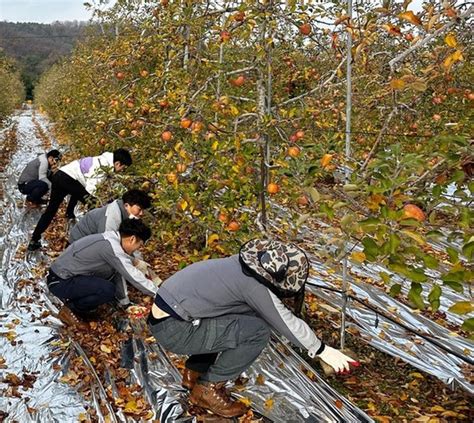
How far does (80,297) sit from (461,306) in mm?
2369

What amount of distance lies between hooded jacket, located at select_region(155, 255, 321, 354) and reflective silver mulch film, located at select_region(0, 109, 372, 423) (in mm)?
463

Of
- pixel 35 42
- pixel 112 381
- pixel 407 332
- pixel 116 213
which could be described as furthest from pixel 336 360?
pixel 35 42

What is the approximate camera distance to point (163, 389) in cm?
269

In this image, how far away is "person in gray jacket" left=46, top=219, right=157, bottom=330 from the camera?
3.01 metres

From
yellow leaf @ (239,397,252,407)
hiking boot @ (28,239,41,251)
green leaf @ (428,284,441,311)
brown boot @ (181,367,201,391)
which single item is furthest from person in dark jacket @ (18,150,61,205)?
green leaf @ (428,284,441,311)

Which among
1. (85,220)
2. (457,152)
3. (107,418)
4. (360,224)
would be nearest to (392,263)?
(360,224)

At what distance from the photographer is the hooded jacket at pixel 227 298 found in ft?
7.33

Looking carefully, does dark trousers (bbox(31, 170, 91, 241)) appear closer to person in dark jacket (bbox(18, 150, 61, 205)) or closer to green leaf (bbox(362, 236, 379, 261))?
person in dark jacket (bbox(18, 150, 61, 205))

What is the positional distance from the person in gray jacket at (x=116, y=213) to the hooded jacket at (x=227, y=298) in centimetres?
118

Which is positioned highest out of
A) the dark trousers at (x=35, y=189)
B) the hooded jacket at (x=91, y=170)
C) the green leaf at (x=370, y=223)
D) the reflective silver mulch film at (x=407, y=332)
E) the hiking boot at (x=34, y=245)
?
the green leaf at (x=370, y=223)

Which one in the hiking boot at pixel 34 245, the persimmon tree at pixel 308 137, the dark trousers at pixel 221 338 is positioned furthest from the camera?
the hiking boot at pixel 34 245

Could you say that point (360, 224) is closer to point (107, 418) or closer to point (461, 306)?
point (461, 306)

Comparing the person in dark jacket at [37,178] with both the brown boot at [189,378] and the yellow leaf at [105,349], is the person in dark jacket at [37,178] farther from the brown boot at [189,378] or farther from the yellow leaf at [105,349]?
the brown boot at [189,378]

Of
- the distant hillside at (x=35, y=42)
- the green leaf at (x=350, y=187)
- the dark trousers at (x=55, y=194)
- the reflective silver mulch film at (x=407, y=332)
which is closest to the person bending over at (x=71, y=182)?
Result: the dark trousers at (x=55, y=194)
